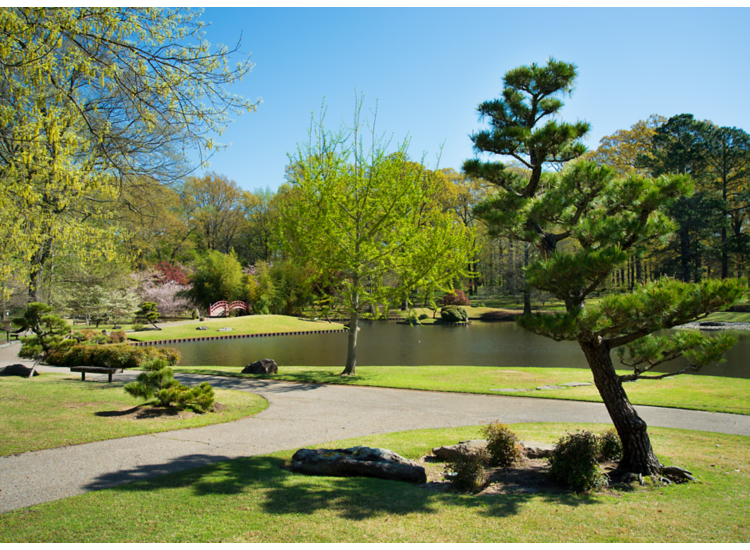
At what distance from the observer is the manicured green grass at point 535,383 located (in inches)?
413

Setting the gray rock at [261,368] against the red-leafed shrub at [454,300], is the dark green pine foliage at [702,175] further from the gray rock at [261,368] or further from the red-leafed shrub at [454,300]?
the gray rock at [261,368]

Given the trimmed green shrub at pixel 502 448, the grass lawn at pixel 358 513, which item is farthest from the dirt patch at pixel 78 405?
the trimmed green shrub at pixel 502 448

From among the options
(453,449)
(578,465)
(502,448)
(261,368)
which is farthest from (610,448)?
(261,368)

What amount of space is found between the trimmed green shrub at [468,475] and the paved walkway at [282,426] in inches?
106

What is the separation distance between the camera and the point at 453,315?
130 ft

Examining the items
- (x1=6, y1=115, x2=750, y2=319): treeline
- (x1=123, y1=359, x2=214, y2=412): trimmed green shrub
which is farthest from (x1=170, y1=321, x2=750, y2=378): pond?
(x1=123, y1=359, x2=214, y2=412): trimmed green shrub

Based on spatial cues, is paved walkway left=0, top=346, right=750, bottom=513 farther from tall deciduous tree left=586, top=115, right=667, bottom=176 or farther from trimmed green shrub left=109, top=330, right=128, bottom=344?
tall deciduous tree left=586, top=115, right=667, bottom=176

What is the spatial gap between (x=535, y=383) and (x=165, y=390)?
32.1ft

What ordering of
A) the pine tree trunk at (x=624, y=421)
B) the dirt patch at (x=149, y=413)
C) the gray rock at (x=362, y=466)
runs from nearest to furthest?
the gray rock at (x=362, y=466) < the pine tree trunk at (x=624, y=421) < the dirt patch at (x=149, y=413)

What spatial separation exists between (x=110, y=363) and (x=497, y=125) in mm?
13213

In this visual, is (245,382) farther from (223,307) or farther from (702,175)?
(702,175)

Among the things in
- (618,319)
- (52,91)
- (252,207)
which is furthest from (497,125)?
(252,207)

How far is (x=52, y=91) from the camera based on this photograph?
7559 millimetres
